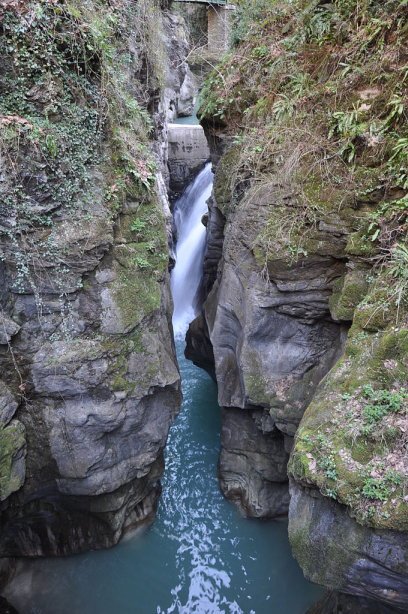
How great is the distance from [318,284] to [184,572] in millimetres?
5502

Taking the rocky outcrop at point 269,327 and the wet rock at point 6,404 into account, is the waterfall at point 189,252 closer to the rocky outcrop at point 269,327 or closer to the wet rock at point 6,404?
the rocky outcrop at point 269,327

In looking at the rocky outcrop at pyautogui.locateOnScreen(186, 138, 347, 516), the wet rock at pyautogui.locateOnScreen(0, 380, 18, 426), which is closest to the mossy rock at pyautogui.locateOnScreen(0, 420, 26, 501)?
the wet rock at pyautogui.locateOnScreen(0, 380, 18, 426)

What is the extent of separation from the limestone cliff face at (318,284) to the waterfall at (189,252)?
489cm

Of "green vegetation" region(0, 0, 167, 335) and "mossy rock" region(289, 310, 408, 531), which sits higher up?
"green vegetation" region(0, 0, 167, 335)

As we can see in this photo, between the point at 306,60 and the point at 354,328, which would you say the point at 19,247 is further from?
the point at 306,60

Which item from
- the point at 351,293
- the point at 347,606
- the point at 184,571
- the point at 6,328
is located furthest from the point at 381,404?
the point at 184,571

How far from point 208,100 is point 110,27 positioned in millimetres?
2352

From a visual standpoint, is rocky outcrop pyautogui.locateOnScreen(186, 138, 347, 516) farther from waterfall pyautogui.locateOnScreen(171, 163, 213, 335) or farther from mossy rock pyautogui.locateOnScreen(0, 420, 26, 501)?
waterfall pyautogui.locateOnScreen(171, 163, 213, 335)

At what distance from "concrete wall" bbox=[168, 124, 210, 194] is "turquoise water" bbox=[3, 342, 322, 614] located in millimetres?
10907

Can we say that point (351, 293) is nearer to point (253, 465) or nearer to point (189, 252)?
point (253, 465)

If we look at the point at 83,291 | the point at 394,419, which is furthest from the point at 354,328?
the point at 83,291

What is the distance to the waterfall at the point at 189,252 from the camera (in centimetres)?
1423

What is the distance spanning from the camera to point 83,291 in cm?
646

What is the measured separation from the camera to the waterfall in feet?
46.7
